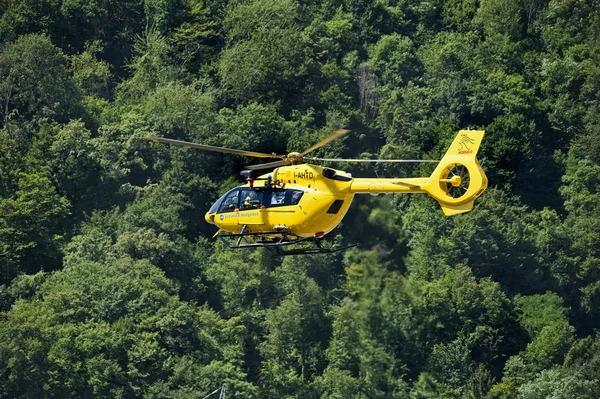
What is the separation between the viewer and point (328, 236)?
90.0 metres

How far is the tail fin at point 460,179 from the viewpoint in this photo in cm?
5759

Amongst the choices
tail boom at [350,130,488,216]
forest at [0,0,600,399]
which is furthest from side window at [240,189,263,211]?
forest at [0,0,600,399]

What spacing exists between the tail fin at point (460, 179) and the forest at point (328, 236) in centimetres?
2695

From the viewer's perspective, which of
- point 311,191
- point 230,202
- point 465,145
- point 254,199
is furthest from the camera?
point 230,202

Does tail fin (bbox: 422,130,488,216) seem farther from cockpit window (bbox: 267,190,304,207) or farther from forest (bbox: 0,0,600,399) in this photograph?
forest (bbox: 0,0,600,399)

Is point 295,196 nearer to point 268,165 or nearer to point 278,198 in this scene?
point 278,198

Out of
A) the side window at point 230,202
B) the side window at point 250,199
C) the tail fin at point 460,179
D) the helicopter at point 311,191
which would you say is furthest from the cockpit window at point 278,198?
the tail fin at point 460,179

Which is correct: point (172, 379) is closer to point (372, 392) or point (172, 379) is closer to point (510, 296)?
point (372, 392)

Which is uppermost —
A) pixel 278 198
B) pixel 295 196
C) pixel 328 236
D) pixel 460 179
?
pixel 460 179

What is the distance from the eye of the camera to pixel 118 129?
3652 inches

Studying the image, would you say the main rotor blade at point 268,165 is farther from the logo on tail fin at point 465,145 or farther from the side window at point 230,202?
the logo on tail fin at point 465,145

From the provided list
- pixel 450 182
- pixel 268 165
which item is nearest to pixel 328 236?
pixel 268 165

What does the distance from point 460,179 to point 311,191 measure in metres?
4.34

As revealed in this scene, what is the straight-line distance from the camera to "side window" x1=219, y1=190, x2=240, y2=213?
2403 inches
